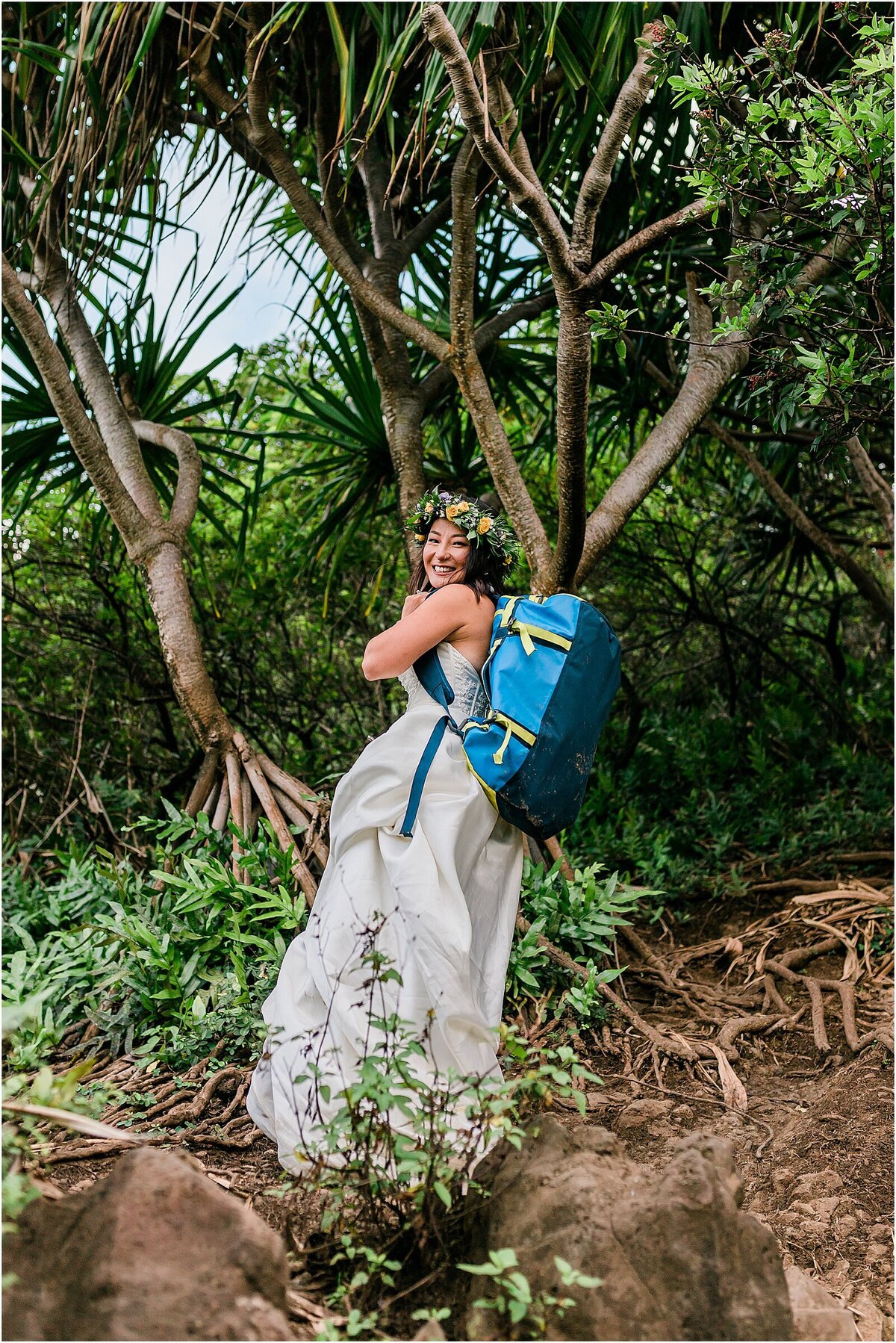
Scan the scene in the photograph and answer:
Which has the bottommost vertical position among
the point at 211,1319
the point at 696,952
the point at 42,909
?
the point at 696,952

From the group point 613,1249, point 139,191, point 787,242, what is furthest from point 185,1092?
point 139,191

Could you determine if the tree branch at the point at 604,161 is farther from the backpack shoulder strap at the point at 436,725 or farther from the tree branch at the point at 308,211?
the backpack shoulder strap at the point at 436,725

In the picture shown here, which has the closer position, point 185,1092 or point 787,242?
point 787,242

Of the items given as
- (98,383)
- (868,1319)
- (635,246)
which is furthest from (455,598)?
(98,383)

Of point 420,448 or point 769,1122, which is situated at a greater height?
point 420,448

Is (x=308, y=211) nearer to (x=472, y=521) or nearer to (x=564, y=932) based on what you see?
(x=472, y=521)

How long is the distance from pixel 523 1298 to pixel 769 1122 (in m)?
1.54

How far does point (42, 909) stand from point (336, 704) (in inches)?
87.1

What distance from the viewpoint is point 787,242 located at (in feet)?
8.27

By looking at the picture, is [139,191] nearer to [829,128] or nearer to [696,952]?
[829,128]

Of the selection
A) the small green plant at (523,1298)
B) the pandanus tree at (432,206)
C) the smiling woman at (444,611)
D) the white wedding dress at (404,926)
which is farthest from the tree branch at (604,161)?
the small green plant at (523,1298)

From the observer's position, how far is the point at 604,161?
2.77 meters

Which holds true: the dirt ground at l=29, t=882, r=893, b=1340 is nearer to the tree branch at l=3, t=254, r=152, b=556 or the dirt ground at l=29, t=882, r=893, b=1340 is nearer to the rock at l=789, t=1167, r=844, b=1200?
the rock at l=789, t=1167, r=844, b=1200

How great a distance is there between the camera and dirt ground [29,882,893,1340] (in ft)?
6.87
